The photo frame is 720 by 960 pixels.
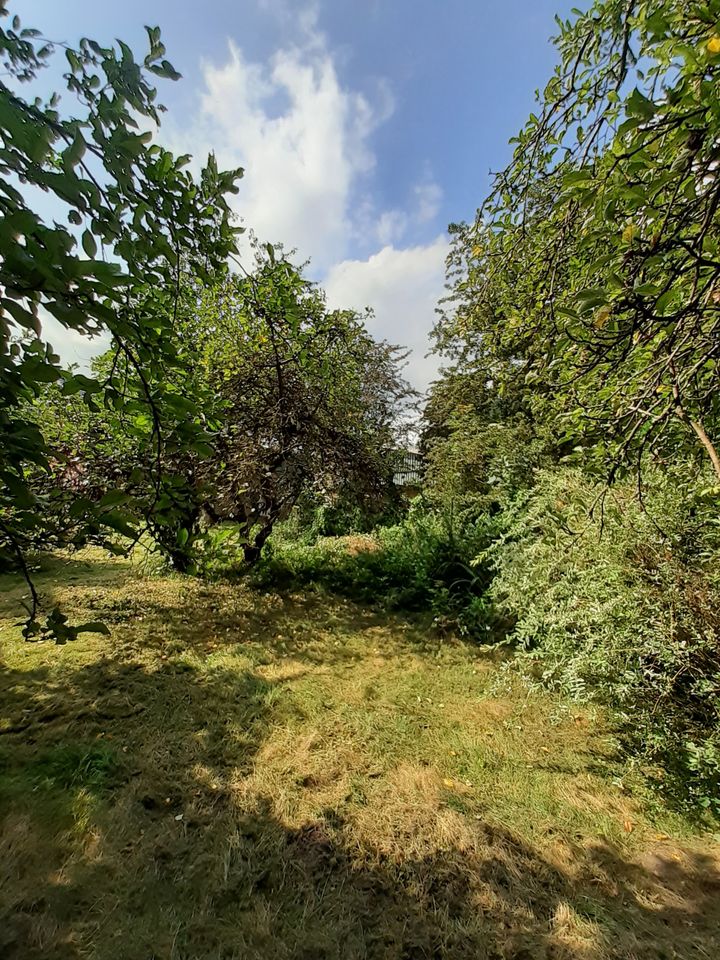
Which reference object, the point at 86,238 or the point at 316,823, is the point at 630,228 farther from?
the point at 316,823

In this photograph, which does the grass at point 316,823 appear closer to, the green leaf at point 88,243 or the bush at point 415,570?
the bush at point 415,570

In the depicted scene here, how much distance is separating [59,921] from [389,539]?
7369mm

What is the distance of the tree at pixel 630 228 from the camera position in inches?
51.9

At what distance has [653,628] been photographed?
9.79 feet

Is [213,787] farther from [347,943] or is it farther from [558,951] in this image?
[558,951]

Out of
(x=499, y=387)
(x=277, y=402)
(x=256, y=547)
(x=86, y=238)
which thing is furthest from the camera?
(x=256, y=547)

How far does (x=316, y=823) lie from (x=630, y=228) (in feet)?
11.6

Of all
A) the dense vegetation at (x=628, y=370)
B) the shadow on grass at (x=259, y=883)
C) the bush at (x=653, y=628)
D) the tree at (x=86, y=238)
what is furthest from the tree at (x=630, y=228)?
the shadow on grass at (x=259, y=883)

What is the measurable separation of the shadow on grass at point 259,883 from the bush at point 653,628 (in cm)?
75

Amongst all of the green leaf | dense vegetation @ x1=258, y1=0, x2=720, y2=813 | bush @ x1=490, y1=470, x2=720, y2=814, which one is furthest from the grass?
the green leaf

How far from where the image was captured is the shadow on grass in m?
1.96

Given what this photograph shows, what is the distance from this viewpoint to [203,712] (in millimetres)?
3732

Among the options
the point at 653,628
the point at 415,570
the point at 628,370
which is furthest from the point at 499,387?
the point at 415,570

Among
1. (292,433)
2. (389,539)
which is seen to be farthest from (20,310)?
(389,539)
